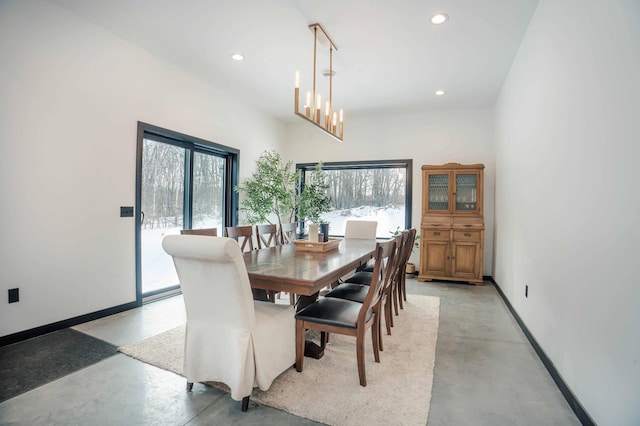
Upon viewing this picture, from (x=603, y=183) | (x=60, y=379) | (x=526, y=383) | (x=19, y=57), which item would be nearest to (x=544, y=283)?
(x=526, y=383)

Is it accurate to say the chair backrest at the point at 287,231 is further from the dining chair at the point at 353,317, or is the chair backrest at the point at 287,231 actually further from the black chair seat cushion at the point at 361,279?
the dining chair at the point at 353,317

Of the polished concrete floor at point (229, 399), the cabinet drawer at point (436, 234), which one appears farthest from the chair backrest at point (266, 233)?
the cabinet drawer at point (436, 234)

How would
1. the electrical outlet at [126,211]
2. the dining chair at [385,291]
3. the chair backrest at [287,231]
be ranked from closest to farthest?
the dining chair at [385,291]
the electrical outlet at [126,211]
the chair backrest at [287,231]

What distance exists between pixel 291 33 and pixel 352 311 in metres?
2.66

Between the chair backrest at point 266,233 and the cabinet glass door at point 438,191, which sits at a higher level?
the cabinet glass door at point 438,191

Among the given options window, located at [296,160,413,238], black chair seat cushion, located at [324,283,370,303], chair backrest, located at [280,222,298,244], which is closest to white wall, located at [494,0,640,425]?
black chair seat cushion, located at [324,283,370,303]

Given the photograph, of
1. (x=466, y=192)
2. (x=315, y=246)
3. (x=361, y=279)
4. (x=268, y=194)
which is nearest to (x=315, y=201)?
(x=315, y=246)

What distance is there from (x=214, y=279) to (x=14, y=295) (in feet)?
6.82

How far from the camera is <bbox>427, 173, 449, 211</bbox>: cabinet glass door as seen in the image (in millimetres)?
5230

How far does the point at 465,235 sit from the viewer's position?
16.2 feet

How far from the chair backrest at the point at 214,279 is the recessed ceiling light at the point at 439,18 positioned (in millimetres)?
2653

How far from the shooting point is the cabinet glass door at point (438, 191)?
5.23m

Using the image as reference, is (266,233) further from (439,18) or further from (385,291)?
(439,18)

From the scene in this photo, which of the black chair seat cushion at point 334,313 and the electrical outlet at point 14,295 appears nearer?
the black chair seat cushion at point 334,313
